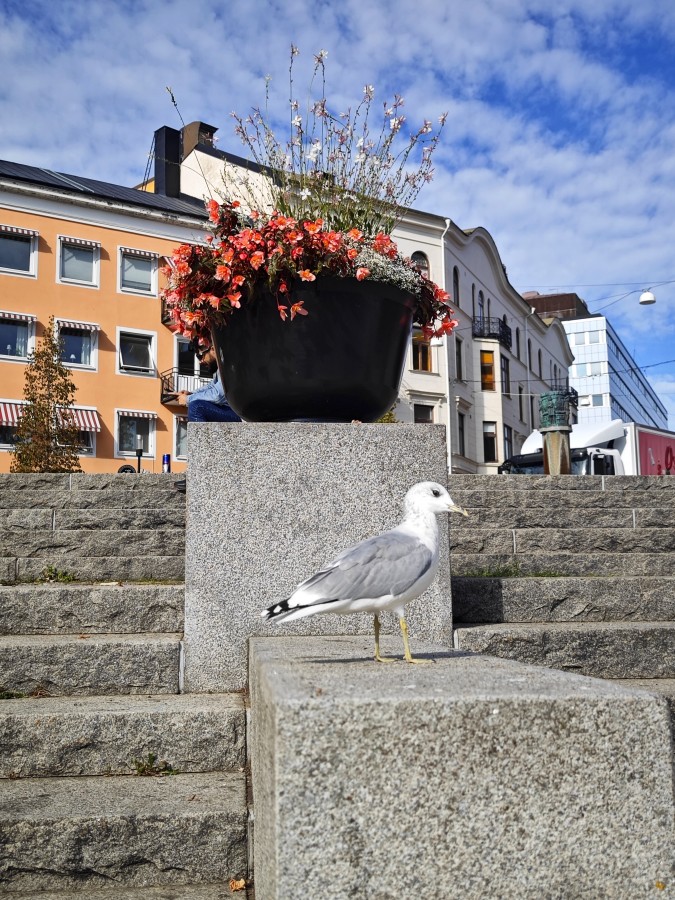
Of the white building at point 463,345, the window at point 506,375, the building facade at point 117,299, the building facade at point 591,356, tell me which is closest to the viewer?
the building facade at point 117,299

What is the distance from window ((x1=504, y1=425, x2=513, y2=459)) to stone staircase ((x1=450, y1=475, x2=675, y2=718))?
125 feet

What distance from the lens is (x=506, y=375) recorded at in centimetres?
4538

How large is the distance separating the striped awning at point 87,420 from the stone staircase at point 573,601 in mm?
26155

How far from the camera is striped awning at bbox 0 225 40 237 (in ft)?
98.2

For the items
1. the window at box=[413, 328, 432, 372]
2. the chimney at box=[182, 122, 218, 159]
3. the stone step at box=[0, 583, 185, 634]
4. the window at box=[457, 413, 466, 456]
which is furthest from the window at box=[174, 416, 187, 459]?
the stone step at box=[0, 583, 185, 634]

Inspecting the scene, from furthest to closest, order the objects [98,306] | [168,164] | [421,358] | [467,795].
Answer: [421,358]
[168,164]
[98,306]
[467,795]

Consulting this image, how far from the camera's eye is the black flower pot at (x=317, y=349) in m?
3.78

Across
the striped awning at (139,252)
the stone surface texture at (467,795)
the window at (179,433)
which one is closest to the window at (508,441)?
the window at (179,433)

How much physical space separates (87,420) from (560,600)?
93.5ft

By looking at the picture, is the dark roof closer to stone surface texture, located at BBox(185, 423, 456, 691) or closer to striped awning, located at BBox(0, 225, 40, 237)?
striped awning, located at BBox(0, 225, 40, 237)

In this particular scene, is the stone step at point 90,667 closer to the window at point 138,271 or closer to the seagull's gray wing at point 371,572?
the seagull's gray wing at point 371,572

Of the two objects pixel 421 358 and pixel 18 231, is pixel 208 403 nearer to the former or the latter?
pixel 18 231

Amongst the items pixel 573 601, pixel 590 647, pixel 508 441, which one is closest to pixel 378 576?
pixel 590 647

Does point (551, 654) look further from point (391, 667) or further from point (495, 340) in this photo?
point (495, 340)
